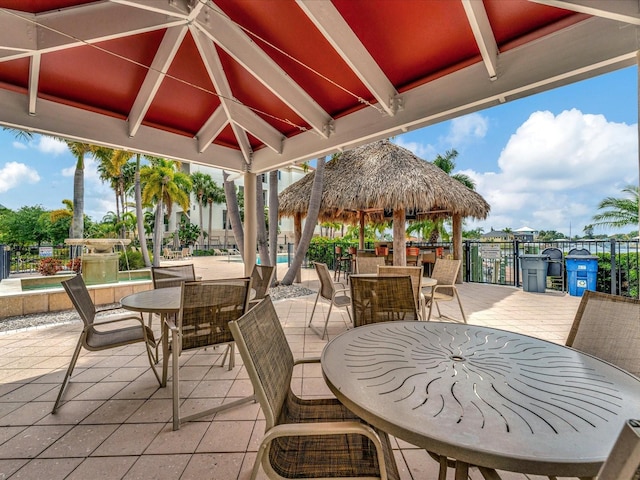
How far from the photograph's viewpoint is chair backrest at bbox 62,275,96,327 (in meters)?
2.21

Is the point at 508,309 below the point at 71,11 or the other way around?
below

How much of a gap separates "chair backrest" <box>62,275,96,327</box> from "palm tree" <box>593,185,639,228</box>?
14086 millimetres

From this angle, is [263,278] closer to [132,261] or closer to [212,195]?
[132,261]

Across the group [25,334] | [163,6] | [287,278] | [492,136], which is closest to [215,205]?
[287,278]

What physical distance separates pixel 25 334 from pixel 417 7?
5990mm

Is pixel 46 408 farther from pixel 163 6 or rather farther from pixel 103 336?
pixel 163 6

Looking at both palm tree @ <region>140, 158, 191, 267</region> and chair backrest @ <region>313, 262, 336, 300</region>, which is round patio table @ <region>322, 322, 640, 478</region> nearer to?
chair backrest @ <region>313, 262, 336, 300</region>

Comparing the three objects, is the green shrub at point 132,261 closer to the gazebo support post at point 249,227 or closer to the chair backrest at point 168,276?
the gazebo support post at point 249,227

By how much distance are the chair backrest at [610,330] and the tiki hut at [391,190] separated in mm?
5758

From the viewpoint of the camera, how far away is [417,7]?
226 centimetres

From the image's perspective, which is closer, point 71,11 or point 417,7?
point 417,7

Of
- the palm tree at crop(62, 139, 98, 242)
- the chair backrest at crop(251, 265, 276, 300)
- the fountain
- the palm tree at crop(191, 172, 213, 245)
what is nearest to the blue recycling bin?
the chair backrest at crop(251, 265, 276, 300)

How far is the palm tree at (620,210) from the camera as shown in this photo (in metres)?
9.60

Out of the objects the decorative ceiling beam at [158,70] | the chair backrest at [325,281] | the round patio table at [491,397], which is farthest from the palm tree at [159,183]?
the round patio table at [491,397]
